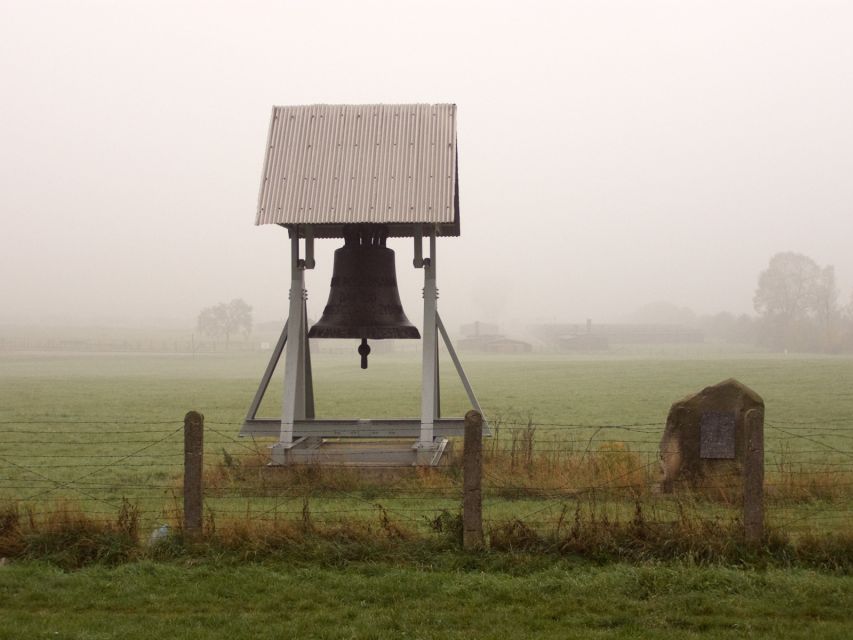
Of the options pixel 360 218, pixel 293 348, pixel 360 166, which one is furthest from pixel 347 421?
pixel 360 166

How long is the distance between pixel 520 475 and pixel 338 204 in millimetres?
5001

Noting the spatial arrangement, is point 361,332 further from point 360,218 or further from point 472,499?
point 472,499

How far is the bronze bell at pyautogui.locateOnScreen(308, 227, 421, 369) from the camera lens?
46.4 feet

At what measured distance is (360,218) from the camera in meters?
13.3

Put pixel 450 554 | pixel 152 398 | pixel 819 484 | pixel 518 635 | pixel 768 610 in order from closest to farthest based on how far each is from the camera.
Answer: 1. pixel 518 635
2. pixel 768 610
3. pixel 450 554
4. pixel 819 484
5. pixel 152 398

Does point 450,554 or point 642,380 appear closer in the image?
point 450,554

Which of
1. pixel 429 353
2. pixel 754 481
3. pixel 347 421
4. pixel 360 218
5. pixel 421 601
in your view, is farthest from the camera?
pixel 347 421

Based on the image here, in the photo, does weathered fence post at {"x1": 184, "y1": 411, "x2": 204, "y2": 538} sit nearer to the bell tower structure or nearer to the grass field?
the grass field

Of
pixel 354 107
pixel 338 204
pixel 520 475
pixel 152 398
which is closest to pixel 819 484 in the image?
pixel 520 475

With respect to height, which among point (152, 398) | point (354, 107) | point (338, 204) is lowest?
point (152, 398)

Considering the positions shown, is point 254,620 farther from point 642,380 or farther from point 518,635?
point 642,380

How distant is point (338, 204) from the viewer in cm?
1352

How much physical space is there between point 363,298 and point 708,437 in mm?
5661

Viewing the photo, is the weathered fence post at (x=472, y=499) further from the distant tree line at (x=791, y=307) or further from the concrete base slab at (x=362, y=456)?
the distant tree line at (x=791, y=307)
